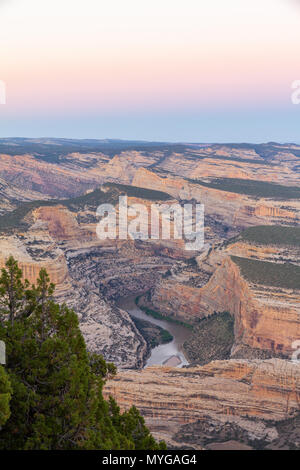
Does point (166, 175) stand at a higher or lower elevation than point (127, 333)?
higher

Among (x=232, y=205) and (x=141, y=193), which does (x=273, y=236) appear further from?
(x=141, y=193)

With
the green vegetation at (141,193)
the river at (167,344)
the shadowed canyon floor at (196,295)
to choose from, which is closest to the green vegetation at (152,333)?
the shadowed canyon floor at (196,295)

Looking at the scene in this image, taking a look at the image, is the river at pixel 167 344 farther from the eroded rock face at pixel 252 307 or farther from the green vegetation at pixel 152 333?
the eroded rock face at pixel 252 307

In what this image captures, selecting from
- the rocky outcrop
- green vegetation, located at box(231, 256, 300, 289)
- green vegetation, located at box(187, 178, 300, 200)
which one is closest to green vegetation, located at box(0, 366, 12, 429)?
green vegetation, located at box(231, 256, 300, 289)

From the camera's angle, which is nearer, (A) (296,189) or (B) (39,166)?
(A) (296,189)

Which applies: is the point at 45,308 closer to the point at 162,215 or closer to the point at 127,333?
the point at 127,333

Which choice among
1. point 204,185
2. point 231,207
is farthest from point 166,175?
point 231,207
